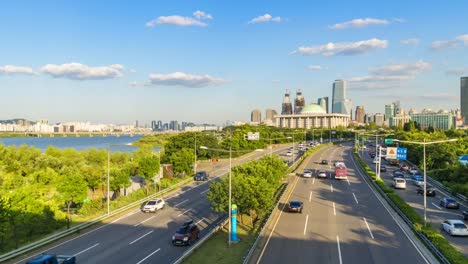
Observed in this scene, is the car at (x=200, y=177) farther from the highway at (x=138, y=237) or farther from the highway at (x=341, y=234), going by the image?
the highway at (x=341, y=234)

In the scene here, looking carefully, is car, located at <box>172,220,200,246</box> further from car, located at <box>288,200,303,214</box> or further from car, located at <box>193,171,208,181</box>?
car, located at <box>193,171,208,181</box>

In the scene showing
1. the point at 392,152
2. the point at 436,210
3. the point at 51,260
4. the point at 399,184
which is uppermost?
the point at 392,152

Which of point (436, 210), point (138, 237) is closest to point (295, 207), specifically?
point (436, 210)

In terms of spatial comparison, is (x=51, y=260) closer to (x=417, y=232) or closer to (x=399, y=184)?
(x=417, y=232)

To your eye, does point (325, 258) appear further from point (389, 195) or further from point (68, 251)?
point (389, 195)

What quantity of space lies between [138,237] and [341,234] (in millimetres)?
17908

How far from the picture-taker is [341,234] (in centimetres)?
3641

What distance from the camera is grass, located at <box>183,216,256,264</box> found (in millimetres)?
29234

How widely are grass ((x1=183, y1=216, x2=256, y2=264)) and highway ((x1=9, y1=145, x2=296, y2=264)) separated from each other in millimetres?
1617

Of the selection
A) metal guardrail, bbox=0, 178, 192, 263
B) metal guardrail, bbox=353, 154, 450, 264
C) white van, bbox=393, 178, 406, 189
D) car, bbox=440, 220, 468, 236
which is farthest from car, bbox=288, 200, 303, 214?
white van, bbox=393, 178, 406, 189

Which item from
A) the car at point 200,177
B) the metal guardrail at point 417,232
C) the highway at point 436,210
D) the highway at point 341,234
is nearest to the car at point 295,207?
the highway at point 341,234

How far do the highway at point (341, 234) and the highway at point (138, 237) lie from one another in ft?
24.7

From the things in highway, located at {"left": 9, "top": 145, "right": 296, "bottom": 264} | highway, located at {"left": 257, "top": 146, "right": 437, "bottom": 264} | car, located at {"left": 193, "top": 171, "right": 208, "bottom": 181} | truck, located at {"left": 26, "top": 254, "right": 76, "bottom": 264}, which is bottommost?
highway, located at {"left": 9, "top": 145, "right": 296, "bottom": 264}

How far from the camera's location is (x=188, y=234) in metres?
33.5
